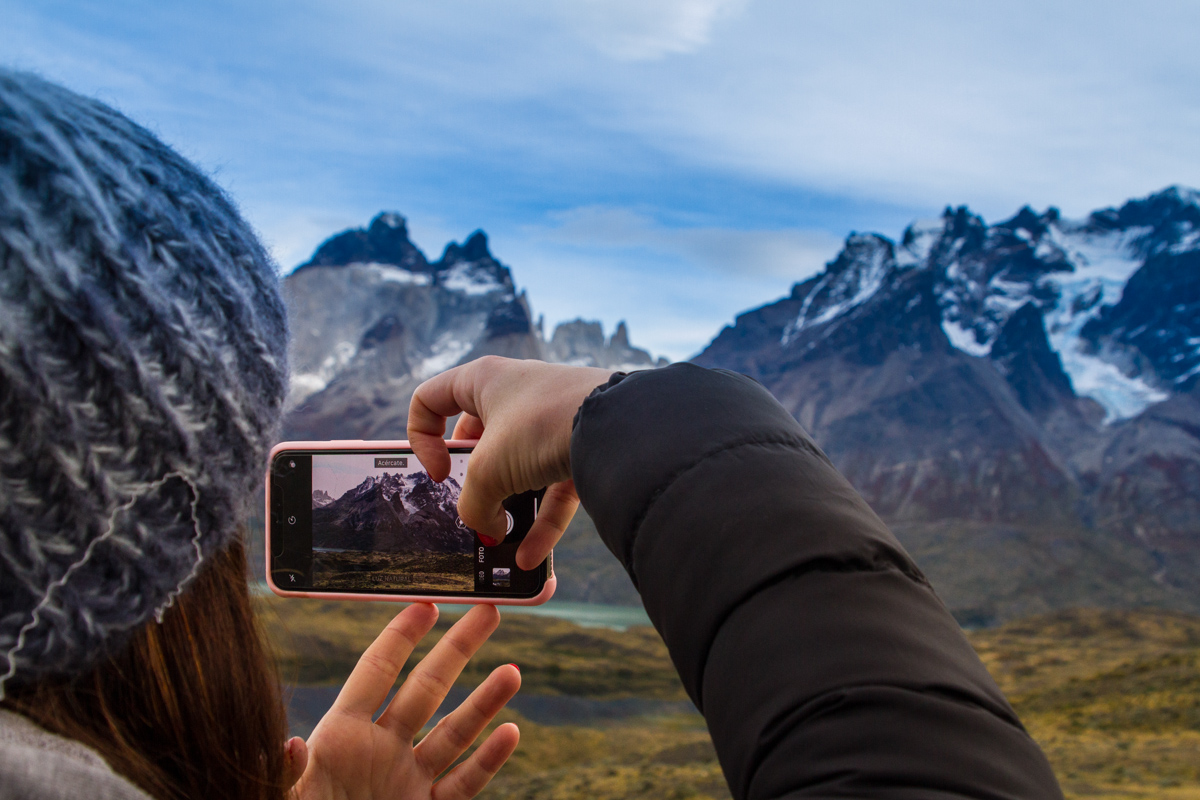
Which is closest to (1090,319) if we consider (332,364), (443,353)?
(443,353)

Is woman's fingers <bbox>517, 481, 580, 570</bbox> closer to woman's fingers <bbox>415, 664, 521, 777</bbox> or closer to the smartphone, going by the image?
the smartphone

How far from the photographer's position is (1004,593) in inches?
4318

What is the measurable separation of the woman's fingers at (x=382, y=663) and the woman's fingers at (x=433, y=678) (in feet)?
0.15

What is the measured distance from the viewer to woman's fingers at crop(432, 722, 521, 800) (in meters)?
1.91

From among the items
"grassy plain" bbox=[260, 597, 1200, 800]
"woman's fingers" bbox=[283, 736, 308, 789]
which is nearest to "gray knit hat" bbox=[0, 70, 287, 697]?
"grassy plain" bbox=[260, 597, 1200, 800]

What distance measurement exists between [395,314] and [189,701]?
18760cm

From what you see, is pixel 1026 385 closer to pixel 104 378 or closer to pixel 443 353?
pixel 443 353

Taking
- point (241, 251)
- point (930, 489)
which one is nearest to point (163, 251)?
point (241, 251)

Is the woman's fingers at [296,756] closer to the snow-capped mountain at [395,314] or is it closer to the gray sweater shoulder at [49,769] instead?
the gray sweater shoulder at [49,769]

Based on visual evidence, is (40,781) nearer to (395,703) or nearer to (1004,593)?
(395,703)

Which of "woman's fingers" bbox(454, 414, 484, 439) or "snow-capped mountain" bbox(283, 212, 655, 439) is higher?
"woman's fingers" bbox(454, 414, 484, 439)

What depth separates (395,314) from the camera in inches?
7136

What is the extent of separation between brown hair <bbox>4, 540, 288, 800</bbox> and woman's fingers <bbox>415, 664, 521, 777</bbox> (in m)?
0.73

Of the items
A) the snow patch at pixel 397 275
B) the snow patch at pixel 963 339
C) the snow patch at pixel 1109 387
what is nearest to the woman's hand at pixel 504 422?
the snow patch at pixel 397 275
